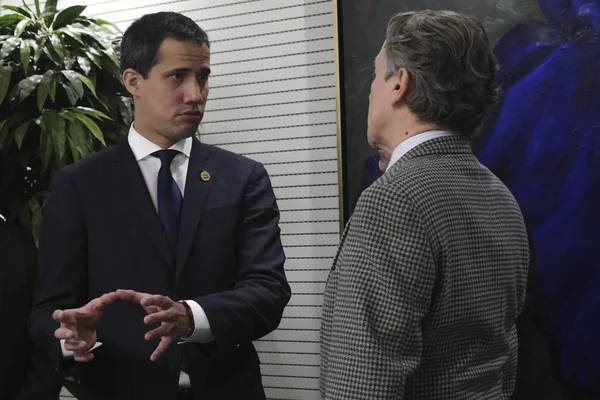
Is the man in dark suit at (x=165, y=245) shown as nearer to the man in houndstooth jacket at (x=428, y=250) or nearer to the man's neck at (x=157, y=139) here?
the man's neck at (x=157, y=139)

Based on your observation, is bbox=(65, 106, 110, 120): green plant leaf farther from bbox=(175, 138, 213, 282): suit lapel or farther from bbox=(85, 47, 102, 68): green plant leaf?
bbox=(175, 138, 213, 282): suit lapel

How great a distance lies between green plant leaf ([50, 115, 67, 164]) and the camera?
2.40 m

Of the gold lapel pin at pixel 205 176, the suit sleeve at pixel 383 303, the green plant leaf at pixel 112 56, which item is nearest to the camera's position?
the suit sleeve at pixel 383 303

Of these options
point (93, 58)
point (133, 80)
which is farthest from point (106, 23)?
point (133, 80)

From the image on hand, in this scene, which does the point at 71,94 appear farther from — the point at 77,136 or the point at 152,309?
the point at 152,309

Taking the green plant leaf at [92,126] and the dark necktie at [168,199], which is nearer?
the dark necktie at [168,199]

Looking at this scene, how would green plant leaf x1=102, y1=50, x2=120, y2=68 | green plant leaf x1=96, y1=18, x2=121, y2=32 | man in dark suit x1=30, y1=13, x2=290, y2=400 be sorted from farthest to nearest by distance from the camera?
green plant leaf x1=96, y1=18, x2=121, y2=32
green plant leaf x1=102, y1=50, x2=120, y2=68
man in dark suit x1=30, y1=13, x2=290, y2=400

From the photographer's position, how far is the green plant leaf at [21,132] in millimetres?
2397

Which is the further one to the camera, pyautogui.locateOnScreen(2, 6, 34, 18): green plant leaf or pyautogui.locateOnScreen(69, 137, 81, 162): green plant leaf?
pyautogui.locateOnScreen(2, 6, 34, 18): green plant leaf

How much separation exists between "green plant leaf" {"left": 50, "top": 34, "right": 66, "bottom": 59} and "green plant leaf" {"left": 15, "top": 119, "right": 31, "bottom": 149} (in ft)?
0.82

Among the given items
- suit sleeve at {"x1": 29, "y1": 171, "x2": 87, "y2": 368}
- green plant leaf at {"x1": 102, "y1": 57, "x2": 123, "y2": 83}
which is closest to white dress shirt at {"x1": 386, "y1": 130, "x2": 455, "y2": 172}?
suit sleeve at {"x1": 29, "y1": 171, "x2": 87, "y2": 368}

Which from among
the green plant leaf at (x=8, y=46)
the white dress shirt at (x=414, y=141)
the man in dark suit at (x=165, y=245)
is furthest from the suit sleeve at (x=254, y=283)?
the green plant leaf at (x=8, y=46)

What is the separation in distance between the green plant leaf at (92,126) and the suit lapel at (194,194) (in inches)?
24.5

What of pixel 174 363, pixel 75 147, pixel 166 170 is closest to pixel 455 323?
pixel 174 363
